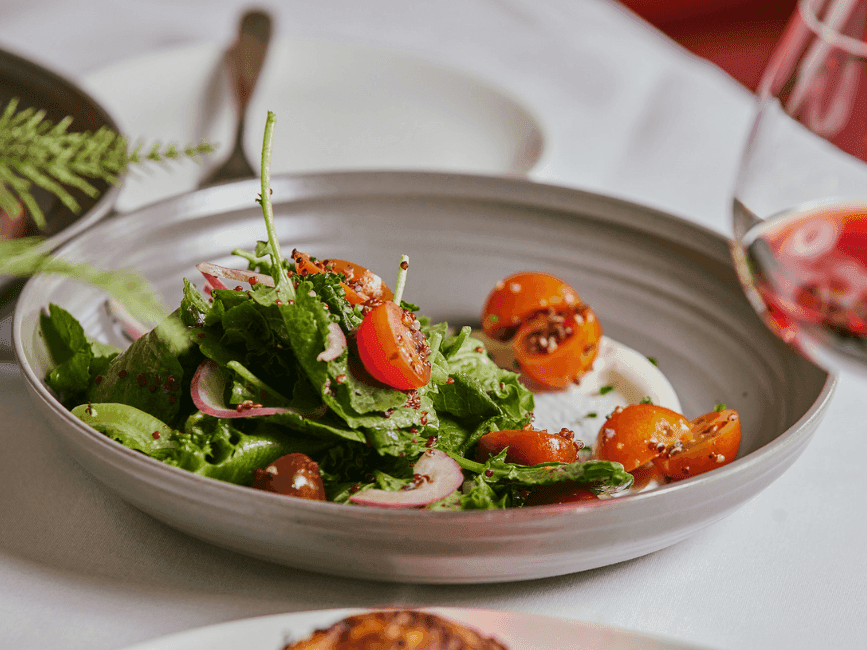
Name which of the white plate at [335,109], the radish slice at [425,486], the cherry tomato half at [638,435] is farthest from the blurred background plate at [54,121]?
the cherry tomato half at [638,435]

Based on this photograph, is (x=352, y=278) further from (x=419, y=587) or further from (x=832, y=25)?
(x=832, y=25)

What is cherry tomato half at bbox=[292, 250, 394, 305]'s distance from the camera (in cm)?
89

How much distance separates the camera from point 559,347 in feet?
3.47

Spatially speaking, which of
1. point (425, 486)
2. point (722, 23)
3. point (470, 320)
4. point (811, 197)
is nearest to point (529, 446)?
point (425, 486)

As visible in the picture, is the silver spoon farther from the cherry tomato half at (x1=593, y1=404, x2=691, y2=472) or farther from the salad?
the cherry tomato half at (x1=593, y1=404, x2=691, y2=472)

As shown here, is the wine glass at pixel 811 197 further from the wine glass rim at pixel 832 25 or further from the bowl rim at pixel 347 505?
the bowl rim at pixel 347 505

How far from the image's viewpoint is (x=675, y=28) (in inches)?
143

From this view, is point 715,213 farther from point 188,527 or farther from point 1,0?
point 1,0

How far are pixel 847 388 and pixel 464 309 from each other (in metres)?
0.55

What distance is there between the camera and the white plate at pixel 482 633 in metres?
0.60

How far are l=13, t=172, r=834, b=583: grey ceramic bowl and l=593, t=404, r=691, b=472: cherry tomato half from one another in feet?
0.38

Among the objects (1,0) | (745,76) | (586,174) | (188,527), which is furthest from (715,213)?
(745,76)

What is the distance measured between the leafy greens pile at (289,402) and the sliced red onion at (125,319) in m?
0.14

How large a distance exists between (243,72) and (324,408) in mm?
1039
